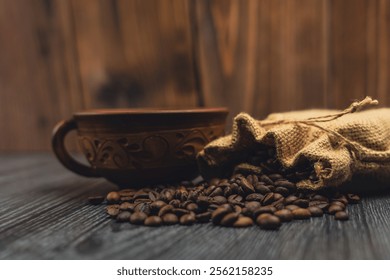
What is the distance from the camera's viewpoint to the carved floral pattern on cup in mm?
1011

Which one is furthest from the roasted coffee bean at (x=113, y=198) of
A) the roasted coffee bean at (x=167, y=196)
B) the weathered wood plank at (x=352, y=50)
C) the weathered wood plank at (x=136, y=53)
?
the weathered wood plank at (x=352, y=50)

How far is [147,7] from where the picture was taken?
1821 millimetres

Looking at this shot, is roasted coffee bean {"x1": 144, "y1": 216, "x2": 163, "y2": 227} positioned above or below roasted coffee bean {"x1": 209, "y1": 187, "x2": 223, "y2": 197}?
below

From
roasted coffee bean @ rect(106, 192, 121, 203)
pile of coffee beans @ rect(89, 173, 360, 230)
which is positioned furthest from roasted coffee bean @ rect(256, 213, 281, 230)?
roasted coffee bean @ rect(106, 192, 121, 203)

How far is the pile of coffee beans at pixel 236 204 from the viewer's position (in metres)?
0.78

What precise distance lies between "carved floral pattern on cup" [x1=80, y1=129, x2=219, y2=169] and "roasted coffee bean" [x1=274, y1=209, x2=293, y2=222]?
33 centimetres

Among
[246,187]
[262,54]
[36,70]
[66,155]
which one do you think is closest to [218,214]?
[246,187]

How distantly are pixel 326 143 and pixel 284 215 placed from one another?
21 cm

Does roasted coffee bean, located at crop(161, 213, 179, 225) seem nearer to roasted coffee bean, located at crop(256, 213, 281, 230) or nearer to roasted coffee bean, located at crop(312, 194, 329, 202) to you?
roasted coffee bean, located at crop(256, 213, 281, 230)

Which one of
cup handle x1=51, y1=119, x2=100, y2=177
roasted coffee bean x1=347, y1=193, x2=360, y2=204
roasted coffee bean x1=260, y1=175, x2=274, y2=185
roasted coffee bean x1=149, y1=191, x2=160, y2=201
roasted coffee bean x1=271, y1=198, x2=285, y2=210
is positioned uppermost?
cup handle x1=51, y1=119, x2=100, y2=177

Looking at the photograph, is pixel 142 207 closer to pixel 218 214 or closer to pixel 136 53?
pixel 218 214

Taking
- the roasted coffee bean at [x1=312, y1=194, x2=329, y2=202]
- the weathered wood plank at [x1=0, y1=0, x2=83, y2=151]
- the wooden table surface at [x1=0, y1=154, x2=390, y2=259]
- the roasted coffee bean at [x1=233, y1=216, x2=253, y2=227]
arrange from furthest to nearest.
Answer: the weathered wood plank at [x1=0, y1=0, x2=83, y2=151]
the roasted coffee bean at [x1=312, y1=194, x2=329, y2=202]
the roasted coffee bean at [x1=233, y1=216, x2=253, y2=227]
the wooden table surface at [x1=0, y1=154, x2=390, y2=259]

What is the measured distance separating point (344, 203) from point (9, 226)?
0.65 m

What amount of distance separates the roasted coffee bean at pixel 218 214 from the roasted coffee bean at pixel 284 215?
9 cm
